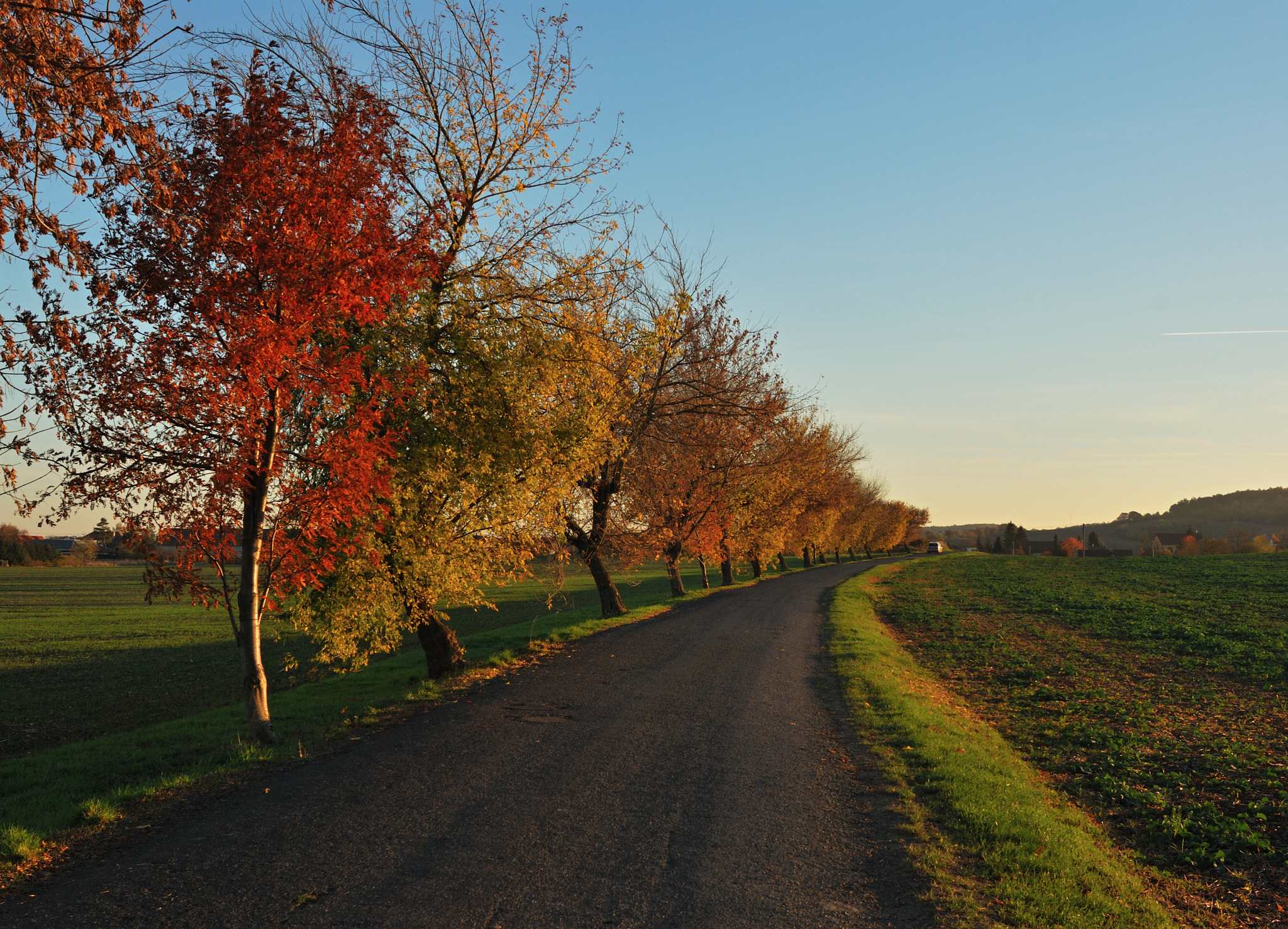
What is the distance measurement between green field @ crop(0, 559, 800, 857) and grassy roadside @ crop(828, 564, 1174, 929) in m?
7.75

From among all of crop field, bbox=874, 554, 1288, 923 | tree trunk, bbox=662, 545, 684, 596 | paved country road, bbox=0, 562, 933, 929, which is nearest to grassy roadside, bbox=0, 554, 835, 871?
paved country road, bbox=0, 562, 933, 929

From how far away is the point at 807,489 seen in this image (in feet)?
159

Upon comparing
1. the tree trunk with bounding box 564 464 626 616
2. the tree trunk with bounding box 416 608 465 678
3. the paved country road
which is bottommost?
the paved country road

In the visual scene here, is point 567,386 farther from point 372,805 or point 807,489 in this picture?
point 807,489

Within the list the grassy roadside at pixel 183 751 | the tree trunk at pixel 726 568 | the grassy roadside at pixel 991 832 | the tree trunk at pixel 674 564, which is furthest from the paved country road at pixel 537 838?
the tree trunk at pixel 726 568

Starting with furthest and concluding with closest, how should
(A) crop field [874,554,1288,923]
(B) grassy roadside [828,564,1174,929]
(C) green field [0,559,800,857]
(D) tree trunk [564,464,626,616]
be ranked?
(D) tree trunk [564,464,626,616] < (C) green field [0,559,800,857] < (A) crop field [874,554,1288,923] < (B) grassy roadside [828,564,1174,929]

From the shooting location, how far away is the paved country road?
5258 millimetres

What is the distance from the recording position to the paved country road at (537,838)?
5258 mm

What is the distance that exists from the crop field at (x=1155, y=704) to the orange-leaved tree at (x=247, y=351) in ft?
34.9

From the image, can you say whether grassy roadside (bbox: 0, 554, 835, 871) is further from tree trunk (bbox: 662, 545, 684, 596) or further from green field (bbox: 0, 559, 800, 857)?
tree trunk (bbox: 662, 545, 684, 596)

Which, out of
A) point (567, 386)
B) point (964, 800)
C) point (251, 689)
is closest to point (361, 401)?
point (251, 689)

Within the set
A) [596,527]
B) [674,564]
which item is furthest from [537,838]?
[674,564]

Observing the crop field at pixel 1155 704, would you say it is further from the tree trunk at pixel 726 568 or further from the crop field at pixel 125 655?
the crop field at pixel 125 655

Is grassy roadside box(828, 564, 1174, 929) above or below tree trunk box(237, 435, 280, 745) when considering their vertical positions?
below
